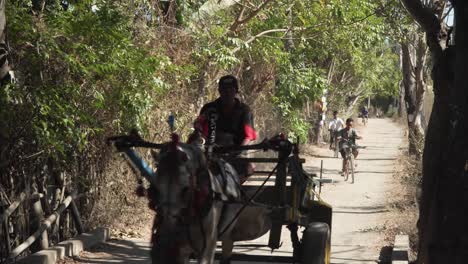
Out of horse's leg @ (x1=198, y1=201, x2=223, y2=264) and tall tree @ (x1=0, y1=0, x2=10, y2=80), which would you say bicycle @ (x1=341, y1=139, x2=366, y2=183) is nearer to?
tall tree @ (x1=0, y1=0, x2=10, y2=80)

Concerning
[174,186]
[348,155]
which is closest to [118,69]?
[174,186]

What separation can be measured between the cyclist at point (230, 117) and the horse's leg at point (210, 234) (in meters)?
1.50

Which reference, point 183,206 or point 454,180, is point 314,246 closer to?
point 183,206

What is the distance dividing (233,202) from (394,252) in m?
5.32

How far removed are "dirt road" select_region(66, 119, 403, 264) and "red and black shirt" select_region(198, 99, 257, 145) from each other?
57.7 inches

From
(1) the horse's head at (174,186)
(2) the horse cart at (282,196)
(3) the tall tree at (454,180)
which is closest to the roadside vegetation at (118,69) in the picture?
(3) the tall tree at (454,180)

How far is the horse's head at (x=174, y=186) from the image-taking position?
6.20 m

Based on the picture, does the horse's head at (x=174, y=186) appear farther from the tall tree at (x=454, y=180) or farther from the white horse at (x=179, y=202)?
the tall tree at (x=454, y=180)

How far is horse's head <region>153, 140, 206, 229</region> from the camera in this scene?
6.20 meters

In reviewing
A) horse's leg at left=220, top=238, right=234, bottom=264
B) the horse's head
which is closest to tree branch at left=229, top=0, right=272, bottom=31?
horse's leg at left=220, top=238, right=234, bottom=264

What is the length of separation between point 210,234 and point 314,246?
1957 millimetres

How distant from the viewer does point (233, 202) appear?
7141mm

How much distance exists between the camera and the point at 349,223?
16875 millimetres

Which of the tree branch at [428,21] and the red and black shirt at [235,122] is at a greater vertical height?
the tree branch at [428,21]
